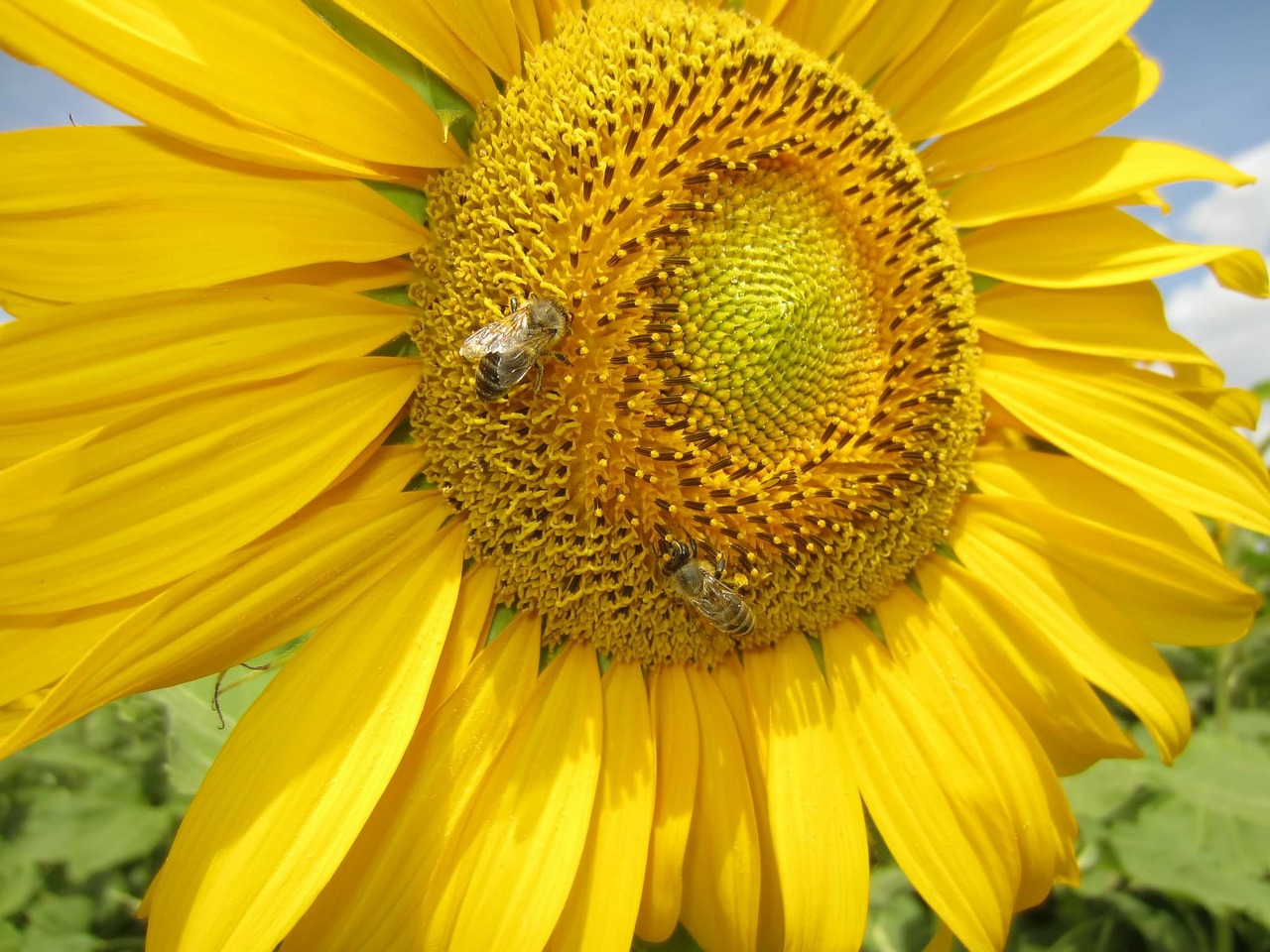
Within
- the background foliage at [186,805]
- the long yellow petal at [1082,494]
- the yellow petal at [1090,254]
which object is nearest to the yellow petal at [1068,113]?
the yellow petal at [1090,254]

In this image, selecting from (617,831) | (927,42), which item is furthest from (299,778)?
(927,42)

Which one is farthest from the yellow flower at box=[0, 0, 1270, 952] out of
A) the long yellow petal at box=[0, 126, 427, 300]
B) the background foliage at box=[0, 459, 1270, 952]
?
the background foliage at box=[0, 459, 1270, 952]

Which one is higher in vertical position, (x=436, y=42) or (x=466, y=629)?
(x=436, y=42)

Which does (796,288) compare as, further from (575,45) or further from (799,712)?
(799,712)

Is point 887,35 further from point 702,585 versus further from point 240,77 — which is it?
point 240,77

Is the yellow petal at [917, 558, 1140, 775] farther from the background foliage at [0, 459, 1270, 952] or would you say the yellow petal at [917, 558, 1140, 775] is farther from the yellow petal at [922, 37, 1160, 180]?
the yellow petal at [922, 37, 1160, 180]

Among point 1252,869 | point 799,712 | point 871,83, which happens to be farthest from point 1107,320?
point 1252,869
